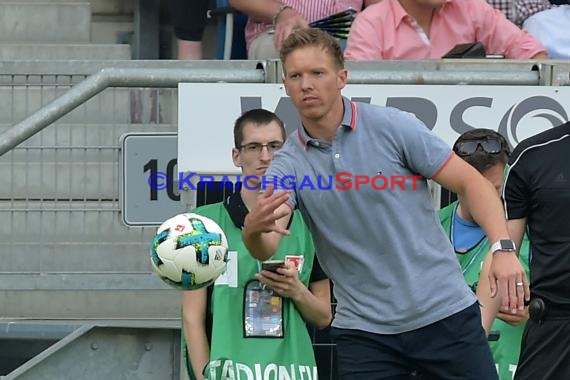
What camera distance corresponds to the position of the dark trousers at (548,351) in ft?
18.6

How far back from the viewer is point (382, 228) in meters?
5.30

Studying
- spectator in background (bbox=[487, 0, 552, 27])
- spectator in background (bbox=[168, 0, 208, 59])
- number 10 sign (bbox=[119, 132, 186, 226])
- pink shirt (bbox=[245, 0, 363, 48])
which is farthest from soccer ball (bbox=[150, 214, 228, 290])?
spectator in background (bbox=[487, 0, 552, 27])

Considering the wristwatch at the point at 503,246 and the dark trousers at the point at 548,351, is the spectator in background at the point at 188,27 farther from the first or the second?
the wristwatch at the point at 503,246

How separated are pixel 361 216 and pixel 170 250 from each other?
92 cm

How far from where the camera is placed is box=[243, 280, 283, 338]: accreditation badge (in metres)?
6.02

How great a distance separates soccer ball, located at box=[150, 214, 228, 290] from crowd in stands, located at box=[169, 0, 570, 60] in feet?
7.36

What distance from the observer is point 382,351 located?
211 inches

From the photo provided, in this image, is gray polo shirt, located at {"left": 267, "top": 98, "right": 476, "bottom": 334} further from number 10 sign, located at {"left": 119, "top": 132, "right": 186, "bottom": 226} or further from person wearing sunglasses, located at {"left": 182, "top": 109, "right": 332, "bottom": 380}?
number 10 sign, located at {"left": 119, "top": 132, "right": 186, "bottom": 226}

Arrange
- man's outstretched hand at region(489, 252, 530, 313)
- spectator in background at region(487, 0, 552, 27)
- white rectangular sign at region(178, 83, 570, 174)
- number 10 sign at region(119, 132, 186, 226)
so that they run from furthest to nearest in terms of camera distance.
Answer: spectator in background at region(487, 0, 552, 27), number 10 sign at region(119, 132, 186, 226), white rectangular sign at region(178, 83, 570, 174), man's outstretched hand at region(489, 252, 530, 313)

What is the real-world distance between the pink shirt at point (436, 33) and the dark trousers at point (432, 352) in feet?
8.66

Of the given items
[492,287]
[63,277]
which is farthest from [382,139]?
[63,277]

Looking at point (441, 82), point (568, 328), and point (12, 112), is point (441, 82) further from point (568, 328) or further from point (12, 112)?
point (12, 112)

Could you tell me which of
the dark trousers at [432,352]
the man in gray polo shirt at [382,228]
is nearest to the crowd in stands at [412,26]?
the man in gray polo shirt at [382,228]

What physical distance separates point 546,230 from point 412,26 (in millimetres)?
2588
